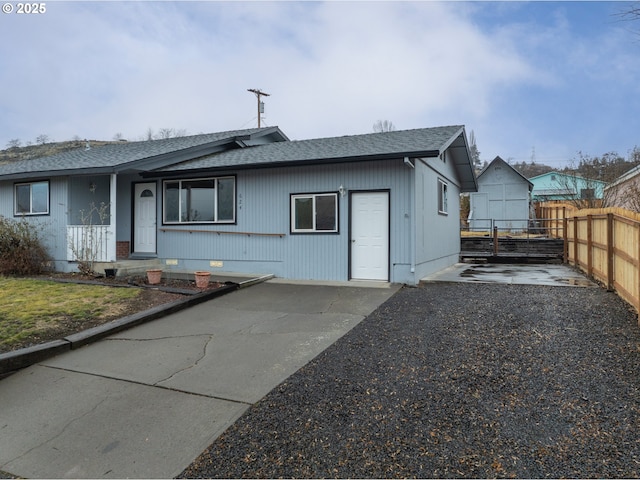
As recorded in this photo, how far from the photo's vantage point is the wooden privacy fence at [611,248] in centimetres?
592

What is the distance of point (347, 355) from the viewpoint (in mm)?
4512

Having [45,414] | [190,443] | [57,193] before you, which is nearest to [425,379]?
[190,443]

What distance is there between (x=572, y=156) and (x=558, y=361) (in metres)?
25.7

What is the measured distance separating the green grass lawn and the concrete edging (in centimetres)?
37

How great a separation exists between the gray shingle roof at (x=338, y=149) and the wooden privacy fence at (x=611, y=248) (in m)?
3.56

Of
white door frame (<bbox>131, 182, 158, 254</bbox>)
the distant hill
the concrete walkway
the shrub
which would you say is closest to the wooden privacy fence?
the concrete walkway

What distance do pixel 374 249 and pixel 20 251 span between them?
9419 millimetres

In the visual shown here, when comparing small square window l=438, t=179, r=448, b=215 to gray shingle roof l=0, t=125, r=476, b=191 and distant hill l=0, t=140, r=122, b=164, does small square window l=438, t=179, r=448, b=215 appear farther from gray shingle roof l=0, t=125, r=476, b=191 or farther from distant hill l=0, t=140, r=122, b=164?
distant hill l=0, t=140, r=122, b=164

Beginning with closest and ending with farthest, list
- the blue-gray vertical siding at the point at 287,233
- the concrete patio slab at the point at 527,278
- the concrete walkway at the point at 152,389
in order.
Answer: the concrete walkway at the point at 152,389 → the concrete patio slab at the point at 527,278 → the blue-gray vertical siding at the point at 287,233

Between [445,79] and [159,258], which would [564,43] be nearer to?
[445,79]

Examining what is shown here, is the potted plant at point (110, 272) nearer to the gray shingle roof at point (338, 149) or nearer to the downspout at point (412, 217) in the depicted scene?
the gray shingle roof at point (338, 149)

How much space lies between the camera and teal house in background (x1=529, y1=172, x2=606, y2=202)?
71.3 feet
